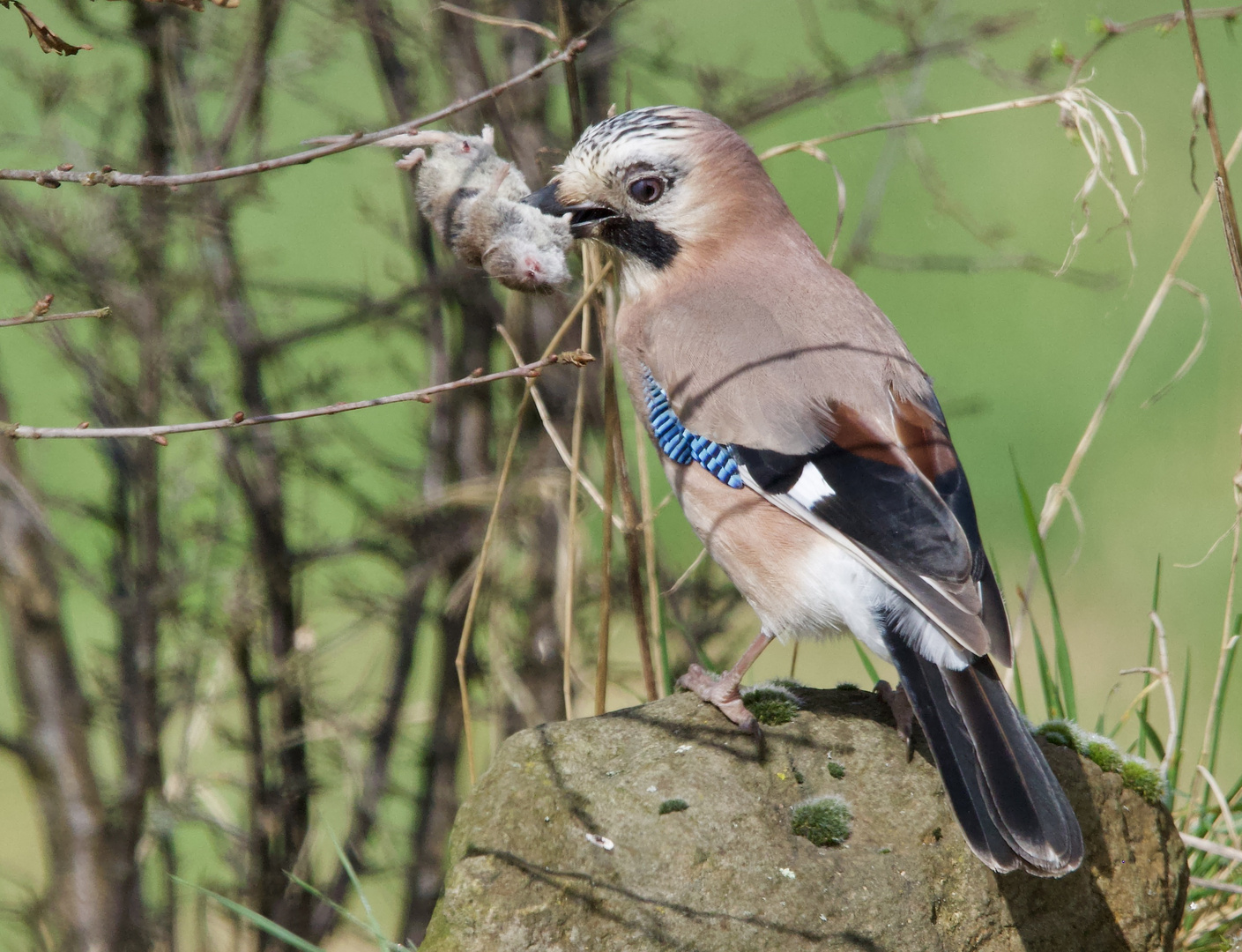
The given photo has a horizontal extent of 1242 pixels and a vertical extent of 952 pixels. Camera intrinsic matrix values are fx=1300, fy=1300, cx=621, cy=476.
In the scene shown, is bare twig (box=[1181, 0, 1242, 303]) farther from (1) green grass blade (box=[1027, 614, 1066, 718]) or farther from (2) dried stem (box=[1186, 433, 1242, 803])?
(1) green grass blade (box=[1027, 614, 1066, 718])

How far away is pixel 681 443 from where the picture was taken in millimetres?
2734

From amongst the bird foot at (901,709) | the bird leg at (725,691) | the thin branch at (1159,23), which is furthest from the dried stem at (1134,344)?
the bird leg at (725,691)

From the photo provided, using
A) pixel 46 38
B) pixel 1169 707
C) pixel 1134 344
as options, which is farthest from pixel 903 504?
pixel 46 38

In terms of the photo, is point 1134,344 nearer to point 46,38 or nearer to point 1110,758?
point 1110,758

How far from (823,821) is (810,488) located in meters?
0.65

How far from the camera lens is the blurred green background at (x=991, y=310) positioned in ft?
13.3

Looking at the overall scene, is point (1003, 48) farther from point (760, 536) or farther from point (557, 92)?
point (760, 536)

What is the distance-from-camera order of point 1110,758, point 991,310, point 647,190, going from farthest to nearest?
point 991,310 → point 647,190 → point 1110,758

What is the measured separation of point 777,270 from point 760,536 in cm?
68

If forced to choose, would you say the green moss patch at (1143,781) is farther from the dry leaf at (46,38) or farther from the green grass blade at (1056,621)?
the dry leaf at (46,38)

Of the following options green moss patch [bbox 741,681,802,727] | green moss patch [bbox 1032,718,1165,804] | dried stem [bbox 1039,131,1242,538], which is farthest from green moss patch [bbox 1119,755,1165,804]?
green moss patch [bbox 741,681,802,727]

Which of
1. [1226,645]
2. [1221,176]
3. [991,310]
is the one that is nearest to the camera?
[1221,176]

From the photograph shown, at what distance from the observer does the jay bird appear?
2229 millimetres

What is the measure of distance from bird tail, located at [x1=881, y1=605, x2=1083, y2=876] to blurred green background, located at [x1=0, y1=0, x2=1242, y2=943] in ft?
4.76
